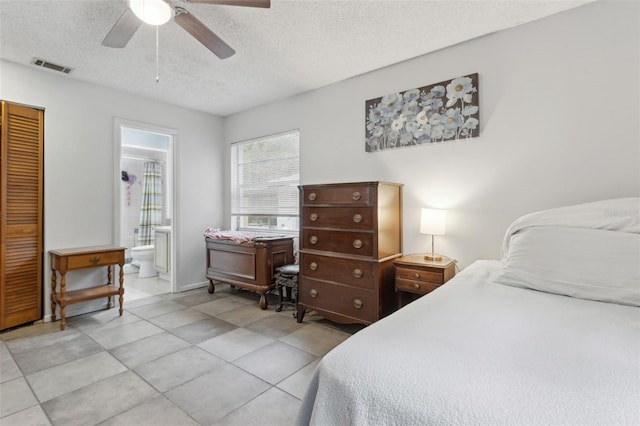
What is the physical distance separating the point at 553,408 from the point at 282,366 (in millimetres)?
1875

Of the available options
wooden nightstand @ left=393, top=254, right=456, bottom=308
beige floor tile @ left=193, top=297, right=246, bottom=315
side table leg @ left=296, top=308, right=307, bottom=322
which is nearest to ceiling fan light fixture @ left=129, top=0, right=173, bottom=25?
wooden nightstand @ left=393, top=254, right=456, bottom=308

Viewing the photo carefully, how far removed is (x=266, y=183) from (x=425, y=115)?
2.26 metres

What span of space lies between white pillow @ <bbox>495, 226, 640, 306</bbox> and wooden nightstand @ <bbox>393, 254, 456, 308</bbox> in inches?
25.8

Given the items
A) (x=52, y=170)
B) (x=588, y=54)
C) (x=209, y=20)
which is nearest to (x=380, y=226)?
(x=588, y=54)

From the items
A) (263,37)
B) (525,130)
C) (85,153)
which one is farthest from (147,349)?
(525,130)

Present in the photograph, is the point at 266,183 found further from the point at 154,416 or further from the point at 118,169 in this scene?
the point at 154,416

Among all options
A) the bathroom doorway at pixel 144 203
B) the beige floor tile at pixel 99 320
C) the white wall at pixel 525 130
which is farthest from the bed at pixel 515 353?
the bathroom doorway at pixel 144 203

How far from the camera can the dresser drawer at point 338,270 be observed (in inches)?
101

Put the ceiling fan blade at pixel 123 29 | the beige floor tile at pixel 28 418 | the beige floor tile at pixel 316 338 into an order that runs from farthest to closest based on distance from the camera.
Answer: the beige floor tile at pixel 316 338 → the ceiling fan blade at pixel 123 29 → the beige floor tile at pixel 28 418

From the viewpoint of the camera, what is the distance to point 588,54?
2.12 meters

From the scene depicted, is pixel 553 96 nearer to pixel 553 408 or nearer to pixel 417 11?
pixel 417 11

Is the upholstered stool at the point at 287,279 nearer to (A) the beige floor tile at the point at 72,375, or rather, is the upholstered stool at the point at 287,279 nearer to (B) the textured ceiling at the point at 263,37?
(A) the beige floor tile at the point at 72,375

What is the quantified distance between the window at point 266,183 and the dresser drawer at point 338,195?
94 cm

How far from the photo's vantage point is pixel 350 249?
2.66m
